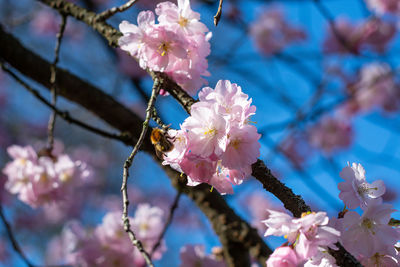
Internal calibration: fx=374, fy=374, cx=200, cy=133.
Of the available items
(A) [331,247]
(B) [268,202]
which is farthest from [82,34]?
(A) [331,247]

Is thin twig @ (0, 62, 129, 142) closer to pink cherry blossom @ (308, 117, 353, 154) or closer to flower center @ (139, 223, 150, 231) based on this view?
flower center @ (139, 223, 150, 231)

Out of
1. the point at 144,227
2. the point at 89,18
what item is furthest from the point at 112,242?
the point at 89,18

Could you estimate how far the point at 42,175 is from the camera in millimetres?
1615

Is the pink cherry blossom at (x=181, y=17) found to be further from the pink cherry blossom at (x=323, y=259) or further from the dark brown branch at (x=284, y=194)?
the pink cherry blossom at (x=323, y=259)

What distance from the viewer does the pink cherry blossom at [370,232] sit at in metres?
0.81

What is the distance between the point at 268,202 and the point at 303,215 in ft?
16.0

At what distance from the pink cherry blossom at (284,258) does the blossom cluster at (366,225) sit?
121 millimetres

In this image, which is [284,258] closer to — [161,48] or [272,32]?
[161,48]

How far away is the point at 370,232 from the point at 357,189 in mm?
97

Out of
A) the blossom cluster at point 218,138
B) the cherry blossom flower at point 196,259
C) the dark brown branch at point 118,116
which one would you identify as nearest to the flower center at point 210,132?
the blossom cluster at point 218,138

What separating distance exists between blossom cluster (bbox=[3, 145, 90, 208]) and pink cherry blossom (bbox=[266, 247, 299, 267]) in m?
1.11

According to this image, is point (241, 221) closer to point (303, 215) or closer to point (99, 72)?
point (303, 215)

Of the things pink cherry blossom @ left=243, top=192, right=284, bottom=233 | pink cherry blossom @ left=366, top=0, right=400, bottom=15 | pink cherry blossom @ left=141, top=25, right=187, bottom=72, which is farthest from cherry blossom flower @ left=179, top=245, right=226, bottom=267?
pink cherry blossom @ left=366, top=0, right=400, bottom=15

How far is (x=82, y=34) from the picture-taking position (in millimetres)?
7215
